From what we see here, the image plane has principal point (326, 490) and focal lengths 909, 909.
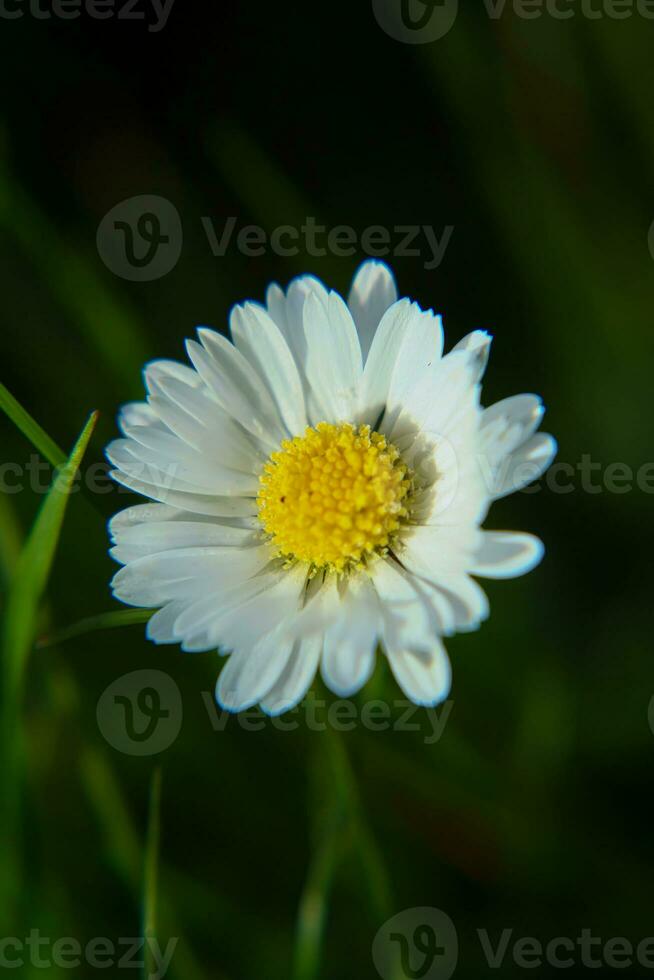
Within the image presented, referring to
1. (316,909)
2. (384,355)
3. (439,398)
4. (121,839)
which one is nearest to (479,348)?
(439,398)

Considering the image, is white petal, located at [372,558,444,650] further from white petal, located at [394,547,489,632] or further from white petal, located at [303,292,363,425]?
white petal, located at [303,292,363,425]

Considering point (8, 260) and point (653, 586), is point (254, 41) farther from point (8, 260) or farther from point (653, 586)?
point (653, 586)

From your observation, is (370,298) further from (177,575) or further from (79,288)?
(79,288)

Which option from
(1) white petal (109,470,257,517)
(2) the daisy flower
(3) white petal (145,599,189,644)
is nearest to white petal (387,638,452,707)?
(2) the daisy flower

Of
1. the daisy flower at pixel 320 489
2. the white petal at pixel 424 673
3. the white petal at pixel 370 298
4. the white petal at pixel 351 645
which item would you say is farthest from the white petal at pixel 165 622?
the white petal at pixel 370 298

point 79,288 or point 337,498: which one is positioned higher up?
point 79,288

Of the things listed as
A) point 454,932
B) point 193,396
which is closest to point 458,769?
point 454,932

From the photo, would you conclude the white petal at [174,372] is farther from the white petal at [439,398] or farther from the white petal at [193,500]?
the white petal at [439,398]
